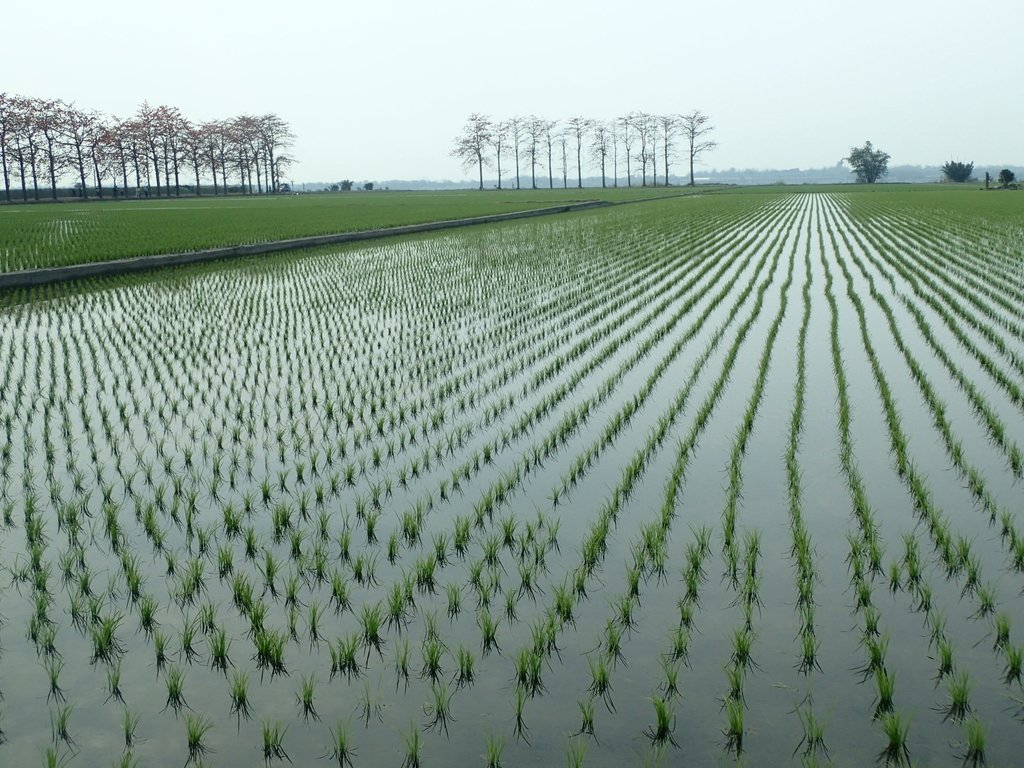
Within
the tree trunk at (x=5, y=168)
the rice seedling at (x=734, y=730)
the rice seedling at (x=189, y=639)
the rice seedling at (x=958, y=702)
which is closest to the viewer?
the rice seedling at (x=734, y=730)

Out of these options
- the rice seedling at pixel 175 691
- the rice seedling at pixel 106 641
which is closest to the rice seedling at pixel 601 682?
the rice seedling at pixel 175 691

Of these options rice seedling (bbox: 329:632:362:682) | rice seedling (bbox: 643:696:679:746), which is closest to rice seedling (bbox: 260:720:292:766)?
rice seedling (bbox: 329:632:362:682)

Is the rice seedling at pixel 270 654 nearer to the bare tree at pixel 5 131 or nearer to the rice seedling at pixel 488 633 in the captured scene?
the rice seedling at pixel 488 633

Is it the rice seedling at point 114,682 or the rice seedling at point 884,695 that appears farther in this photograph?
the rice seedling at point 114,682

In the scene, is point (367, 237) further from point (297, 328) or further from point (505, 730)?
point (505, 730)

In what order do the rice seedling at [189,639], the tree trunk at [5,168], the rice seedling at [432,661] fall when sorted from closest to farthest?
the rice seedling at [432,661] < the rice seedling at [189,639] < the tree trunk at [5,168]

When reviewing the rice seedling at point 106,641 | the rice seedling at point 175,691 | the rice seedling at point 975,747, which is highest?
the rice seedling at point 106,641

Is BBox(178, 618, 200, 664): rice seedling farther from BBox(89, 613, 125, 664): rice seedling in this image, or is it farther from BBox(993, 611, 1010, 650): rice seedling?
BBox(993, 611, 1010, 650): rice seedling

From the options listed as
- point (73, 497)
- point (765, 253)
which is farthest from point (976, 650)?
point (765, 253)
